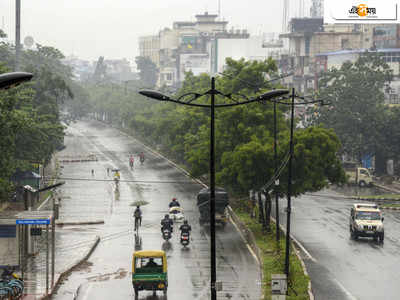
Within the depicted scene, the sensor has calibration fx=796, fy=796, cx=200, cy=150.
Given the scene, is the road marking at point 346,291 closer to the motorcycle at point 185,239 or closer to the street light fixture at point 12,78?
the motorcycle at point 185,239

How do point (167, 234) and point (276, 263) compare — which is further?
point (167, 234)

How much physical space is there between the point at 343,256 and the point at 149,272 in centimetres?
1507

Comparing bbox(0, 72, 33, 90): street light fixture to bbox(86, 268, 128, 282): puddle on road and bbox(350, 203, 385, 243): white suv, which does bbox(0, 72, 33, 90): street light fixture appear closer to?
bbox(86, 268, 128, 282): puddle on road

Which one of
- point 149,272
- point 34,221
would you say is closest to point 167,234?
point 149,272

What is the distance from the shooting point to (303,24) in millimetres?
159375

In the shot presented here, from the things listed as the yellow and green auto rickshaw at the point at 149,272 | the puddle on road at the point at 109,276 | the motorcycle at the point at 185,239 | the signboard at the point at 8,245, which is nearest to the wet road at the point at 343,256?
the yellow and green auto rickshaw at the point at 149,272

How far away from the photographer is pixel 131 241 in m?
46.4

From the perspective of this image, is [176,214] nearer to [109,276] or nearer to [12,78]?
[109,276]

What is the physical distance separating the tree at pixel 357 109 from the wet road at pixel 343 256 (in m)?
29.0

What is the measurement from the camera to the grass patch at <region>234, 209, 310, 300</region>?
30984 mm

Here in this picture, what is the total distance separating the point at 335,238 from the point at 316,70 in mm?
89505

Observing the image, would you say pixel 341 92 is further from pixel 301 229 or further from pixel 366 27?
pixel 366 27

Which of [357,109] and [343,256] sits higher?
[357,109]

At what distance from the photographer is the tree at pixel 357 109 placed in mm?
94625
